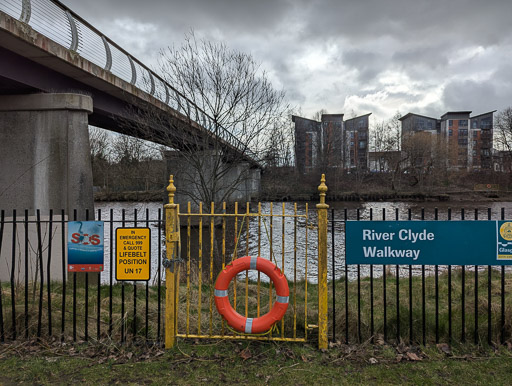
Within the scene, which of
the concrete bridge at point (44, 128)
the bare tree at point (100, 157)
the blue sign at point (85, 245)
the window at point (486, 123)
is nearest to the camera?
the blue sign at point (85, 245)

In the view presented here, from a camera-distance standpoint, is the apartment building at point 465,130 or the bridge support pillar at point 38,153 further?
the apartment building at point 465,130

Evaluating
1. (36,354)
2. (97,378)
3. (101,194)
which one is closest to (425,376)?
(97,378)

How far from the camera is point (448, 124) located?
86.1 m

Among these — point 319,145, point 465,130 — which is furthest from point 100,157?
point 465,130

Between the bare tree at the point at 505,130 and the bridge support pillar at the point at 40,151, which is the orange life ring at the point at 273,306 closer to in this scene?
the bridge support pillar at the point at 40,151

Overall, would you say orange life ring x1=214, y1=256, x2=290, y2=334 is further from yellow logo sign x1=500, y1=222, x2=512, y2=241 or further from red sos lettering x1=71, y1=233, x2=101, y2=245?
yellow logo sign x1=500, y1=222, x2=512, y2=241

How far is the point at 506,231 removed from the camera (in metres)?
4.14

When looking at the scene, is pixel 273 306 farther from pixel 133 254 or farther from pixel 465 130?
pixel 465 130

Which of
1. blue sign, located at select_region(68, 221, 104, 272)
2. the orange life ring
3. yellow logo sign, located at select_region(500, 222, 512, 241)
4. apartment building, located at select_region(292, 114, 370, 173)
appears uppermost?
apartment building, located at select_region(292, 114, 370, 173)

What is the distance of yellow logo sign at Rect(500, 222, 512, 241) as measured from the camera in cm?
414

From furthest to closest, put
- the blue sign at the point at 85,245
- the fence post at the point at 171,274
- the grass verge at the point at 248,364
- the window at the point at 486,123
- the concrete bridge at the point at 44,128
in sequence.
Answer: the window at the point at 486,123, the concrete bridge at the point at 44,128, the blue sign at the point at 85,245, the fence post at the point at 171,274, the grass verge at the point at 248,364

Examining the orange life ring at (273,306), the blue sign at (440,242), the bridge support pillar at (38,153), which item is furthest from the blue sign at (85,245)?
the bridge support pillar at (38,153)

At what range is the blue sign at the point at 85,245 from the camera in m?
4.41

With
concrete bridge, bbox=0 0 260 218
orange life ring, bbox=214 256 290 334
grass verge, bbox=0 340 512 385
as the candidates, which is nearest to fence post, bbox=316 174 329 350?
grass verge, bbox=0 340 512 385
